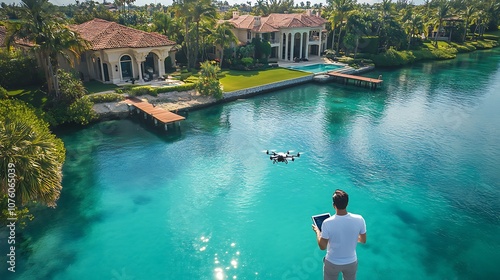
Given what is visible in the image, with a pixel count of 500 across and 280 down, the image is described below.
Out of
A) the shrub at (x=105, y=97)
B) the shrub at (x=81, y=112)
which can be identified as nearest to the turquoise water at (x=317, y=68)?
the shrub at (x=105, y=97)

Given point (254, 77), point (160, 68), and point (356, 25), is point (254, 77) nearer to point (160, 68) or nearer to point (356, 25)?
point (160, 68)

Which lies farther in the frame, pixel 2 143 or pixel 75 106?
pixel 75 106

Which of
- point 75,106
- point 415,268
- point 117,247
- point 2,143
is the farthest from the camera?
point 75,106

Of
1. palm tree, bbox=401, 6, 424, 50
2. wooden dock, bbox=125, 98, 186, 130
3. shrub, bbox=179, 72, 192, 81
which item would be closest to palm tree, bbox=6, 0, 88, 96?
wooden dock, bbox=125, 98, 186, 130

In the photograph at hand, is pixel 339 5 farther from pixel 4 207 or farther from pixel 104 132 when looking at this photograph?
pixel 4 207

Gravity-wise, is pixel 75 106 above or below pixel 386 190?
above

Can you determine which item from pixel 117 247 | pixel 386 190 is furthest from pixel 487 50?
pixel 117 247

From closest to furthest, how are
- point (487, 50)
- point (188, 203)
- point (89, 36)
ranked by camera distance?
point (188, 203) → point (89, 36) → point (487, 50)
